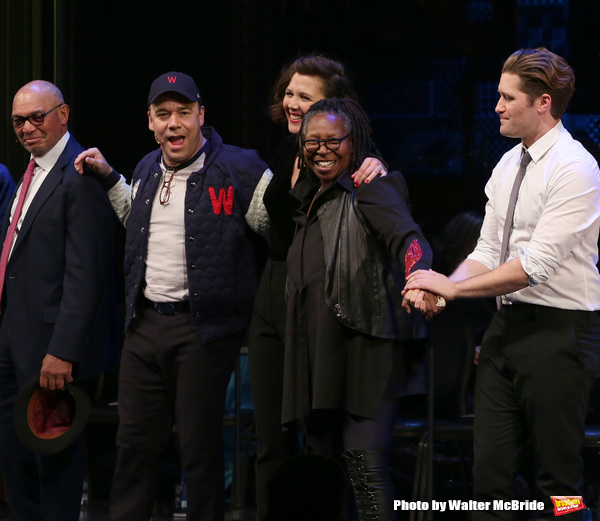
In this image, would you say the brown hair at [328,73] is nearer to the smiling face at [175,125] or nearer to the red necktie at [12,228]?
the smiling face at [175,125]

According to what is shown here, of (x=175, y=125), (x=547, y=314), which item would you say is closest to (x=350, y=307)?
(x=547, y=314)

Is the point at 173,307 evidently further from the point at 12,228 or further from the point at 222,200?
the point at 12,228

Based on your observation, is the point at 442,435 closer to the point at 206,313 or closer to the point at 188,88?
the point at 206,313

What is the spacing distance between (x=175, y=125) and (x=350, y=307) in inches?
36.4

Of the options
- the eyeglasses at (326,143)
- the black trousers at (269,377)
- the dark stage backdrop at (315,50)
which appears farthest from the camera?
the dark stage backdrop at (315,50)

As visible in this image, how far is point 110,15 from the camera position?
185 inches

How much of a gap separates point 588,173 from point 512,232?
0.28 metres

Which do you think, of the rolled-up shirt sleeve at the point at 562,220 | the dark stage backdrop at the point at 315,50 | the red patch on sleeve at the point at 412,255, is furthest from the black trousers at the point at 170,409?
the dark stage backdrop at the point at 315,50

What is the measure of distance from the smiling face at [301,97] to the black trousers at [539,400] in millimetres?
973

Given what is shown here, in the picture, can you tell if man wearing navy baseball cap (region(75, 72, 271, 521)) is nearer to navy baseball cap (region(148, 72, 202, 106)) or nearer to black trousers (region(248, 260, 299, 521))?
navy baseball cap (region(148, 72, 202, 106))

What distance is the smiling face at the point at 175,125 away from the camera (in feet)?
10.9

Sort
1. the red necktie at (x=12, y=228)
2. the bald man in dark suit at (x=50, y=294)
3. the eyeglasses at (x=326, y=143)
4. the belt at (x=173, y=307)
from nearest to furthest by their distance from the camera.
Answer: the eyeglasses at (x=326, y=143) → the belt at (x=173, y=307) → the bald man in dark suit at (x=50, y=294) → the red necktie at (x=12, y=228)

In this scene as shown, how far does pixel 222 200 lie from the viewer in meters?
3.30

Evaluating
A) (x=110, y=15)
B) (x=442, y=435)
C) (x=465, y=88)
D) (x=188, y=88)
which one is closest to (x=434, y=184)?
(x=465, y=88)
